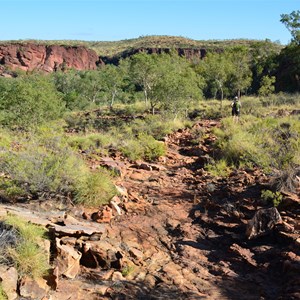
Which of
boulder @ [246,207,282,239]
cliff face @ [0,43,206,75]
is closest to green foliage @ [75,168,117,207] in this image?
boulder @ [246,207,282,239]

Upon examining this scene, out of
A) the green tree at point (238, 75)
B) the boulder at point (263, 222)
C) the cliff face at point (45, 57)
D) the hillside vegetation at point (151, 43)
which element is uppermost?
the hillside vegetation at point (151, 43)

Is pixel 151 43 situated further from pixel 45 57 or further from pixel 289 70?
pixel 289 70

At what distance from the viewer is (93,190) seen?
6652 mm

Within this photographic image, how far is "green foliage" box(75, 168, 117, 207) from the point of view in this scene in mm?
6566

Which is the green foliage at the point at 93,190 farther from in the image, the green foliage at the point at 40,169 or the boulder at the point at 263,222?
the boulder at the point at 263,222

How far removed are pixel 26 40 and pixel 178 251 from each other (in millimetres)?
97184

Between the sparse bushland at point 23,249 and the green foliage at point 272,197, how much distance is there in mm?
3806

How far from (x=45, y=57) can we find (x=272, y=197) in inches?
3465

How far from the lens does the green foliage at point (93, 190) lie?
657cm

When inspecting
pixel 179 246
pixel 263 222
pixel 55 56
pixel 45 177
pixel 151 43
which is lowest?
pixel 179 246

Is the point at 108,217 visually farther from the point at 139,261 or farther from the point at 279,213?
the point at 279,213

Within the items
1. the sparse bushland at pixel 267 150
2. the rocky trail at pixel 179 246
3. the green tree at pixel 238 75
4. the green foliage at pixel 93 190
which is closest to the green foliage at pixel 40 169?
the green foliage at pixel 93 190

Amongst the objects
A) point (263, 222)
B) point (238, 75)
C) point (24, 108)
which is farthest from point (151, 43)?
point (263, 222)

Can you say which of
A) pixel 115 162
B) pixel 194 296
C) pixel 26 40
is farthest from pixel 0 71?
→ pixel 194 296
